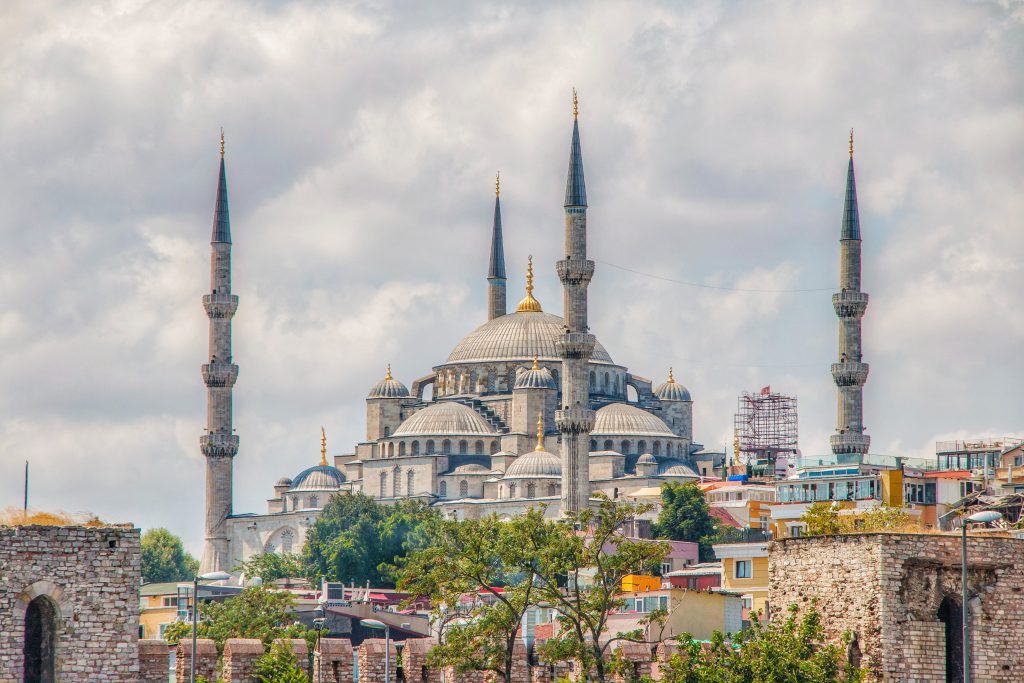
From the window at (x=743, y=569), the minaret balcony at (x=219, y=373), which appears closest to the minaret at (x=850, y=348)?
the window at (x=743, y=569)

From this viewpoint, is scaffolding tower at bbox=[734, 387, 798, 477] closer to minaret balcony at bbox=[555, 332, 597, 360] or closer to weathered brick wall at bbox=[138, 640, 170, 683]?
minaret balcony at bbox=[555, 332, 597, 360]

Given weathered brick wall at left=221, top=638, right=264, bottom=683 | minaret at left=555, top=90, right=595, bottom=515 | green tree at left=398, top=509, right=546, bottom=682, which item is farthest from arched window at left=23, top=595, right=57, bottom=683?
minaret at left=555, top=90, right=595, bottom=515

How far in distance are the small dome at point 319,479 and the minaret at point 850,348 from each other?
26.6 metres

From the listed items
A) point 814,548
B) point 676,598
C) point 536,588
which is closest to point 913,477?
point 676,598

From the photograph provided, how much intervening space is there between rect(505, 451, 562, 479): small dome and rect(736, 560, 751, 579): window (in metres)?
29.4

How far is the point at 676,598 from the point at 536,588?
12.5 meters

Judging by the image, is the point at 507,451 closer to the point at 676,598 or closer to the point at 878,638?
the point at 676,598

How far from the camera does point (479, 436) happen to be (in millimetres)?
83125

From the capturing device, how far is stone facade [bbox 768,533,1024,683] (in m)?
18.5

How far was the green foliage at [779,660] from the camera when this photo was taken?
1856cm

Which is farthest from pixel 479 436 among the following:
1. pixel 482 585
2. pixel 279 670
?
pixel 279 670

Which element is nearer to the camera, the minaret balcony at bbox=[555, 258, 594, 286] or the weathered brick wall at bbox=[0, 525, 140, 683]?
the weathered brick wall at bbox=[0, 525, 140, 683]

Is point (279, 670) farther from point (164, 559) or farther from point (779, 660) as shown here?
point (164, 559)

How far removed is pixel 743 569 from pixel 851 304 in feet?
61.1
